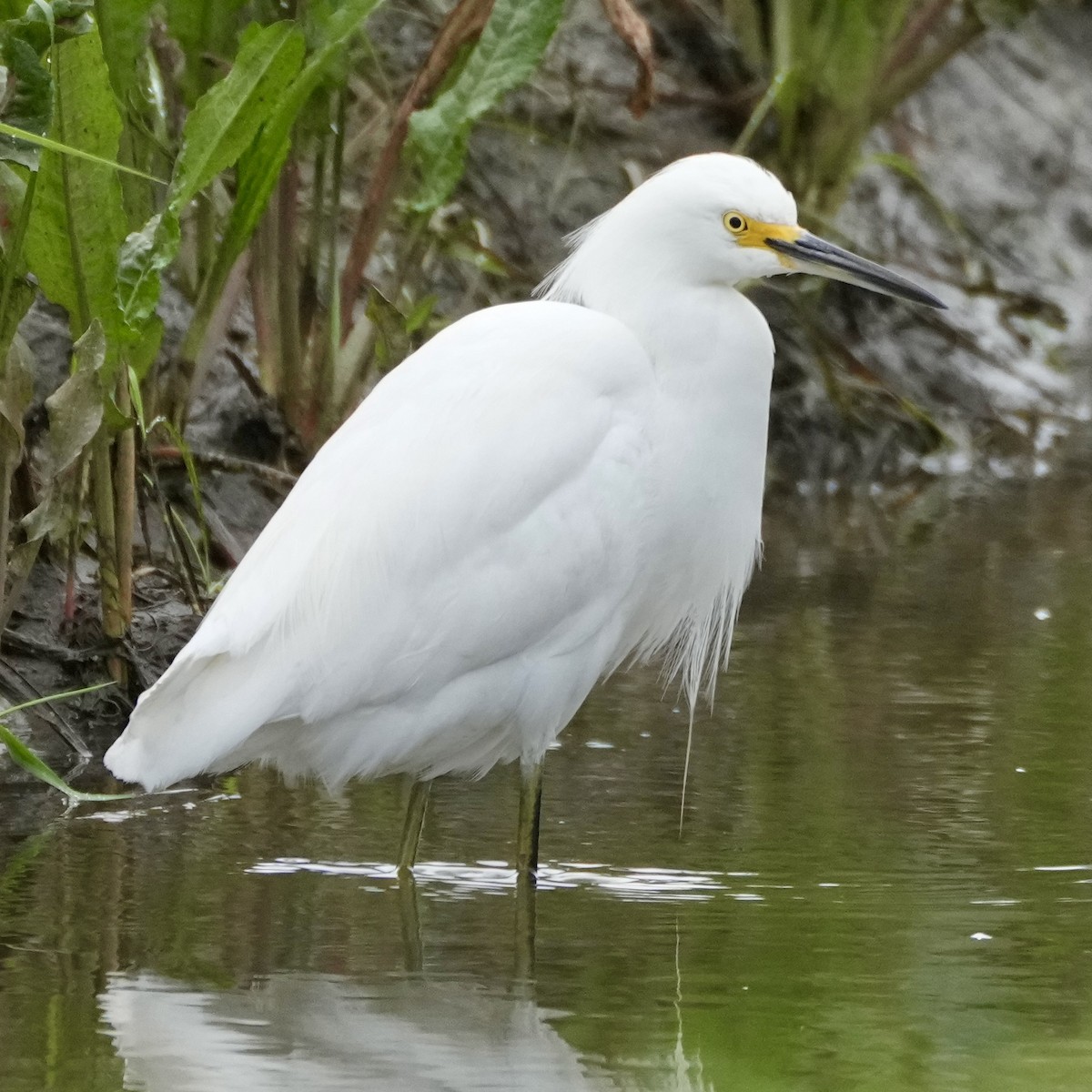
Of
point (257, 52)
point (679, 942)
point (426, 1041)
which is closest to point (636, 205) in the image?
point (257, 52)

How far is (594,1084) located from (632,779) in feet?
5.05

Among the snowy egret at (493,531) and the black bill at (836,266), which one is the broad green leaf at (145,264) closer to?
the snowy egret at (493,531)

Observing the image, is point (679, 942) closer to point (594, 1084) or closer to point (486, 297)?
point (594, 1084)

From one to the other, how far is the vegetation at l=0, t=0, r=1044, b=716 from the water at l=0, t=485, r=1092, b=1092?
63cm

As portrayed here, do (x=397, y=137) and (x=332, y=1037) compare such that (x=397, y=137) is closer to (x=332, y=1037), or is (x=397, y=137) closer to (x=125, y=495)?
(x=125, y=495)

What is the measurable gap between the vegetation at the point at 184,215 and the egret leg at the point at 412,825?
0.79m

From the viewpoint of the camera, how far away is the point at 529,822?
3.46m

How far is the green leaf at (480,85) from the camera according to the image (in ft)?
15.1

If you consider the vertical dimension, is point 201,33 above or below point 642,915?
above

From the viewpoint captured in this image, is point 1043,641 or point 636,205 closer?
point 636,205

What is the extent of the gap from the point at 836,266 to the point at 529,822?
107cm

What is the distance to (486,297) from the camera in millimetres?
7039

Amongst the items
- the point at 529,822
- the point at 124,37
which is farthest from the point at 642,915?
the point at 124,37

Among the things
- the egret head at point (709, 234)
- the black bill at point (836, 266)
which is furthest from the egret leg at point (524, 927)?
the black bill at point (836, 266)
